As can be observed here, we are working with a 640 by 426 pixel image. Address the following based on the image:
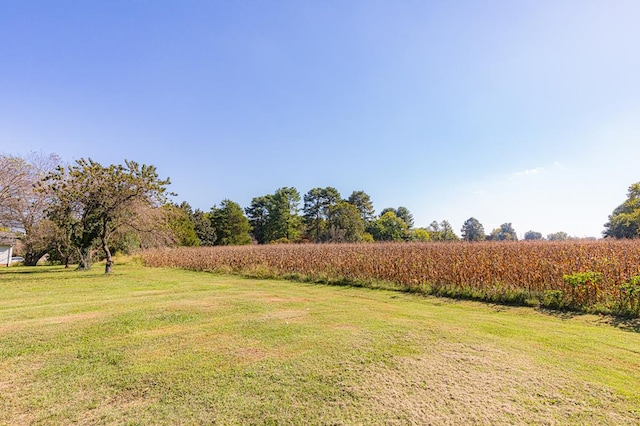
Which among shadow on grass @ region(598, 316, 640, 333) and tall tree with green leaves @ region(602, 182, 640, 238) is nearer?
shadow on grass @ region(598, 316, 640, 333)

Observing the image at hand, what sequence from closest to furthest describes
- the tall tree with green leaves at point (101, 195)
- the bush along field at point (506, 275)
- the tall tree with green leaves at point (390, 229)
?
the bush along field at point (506, 275), the tall tree with green leaves at point (101, 195), the tall tree with green leaves at point (390, 229)

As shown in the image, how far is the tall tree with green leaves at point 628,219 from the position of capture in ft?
94.9

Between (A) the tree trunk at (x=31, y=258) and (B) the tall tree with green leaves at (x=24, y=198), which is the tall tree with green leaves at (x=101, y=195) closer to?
(B) the tall tree with green leaves at (x=24, y=198)

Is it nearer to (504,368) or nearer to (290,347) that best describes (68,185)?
(290,347)

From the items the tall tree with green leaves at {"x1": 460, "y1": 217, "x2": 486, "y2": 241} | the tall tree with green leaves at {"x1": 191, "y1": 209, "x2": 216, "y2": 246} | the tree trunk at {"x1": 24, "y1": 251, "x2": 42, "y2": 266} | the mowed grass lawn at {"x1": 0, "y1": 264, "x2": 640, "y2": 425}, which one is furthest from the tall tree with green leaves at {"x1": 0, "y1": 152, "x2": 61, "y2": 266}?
the tall tree with green leaves at {"x1": 460, "y1": 217, "x2": 486, "y2": 241}

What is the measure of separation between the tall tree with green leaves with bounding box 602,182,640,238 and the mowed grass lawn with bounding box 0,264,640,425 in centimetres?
3265

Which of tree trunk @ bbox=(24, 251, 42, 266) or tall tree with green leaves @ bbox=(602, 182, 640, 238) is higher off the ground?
tall tree with green leaves @ bbox=(602, 182, 640, 238)

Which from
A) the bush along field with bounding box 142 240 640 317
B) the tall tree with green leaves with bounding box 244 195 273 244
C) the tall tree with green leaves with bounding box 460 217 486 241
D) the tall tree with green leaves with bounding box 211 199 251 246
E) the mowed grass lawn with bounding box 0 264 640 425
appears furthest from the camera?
the tall tree with green leaves with bounding box 460 217 486 241

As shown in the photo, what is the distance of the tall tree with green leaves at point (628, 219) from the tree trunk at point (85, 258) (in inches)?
1540

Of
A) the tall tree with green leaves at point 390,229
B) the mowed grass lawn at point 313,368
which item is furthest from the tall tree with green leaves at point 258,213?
the mowed grass lawn at point 313,368

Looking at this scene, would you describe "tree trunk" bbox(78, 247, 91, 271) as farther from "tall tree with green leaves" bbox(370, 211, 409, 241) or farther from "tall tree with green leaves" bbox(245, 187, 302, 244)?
"tall tree with green leaves" bbox(370, 211, 409, 241)

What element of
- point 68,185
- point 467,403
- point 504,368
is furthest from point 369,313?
point 68,185

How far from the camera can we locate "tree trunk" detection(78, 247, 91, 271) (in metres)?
14.7

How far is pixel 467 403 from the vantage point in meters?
2.30
